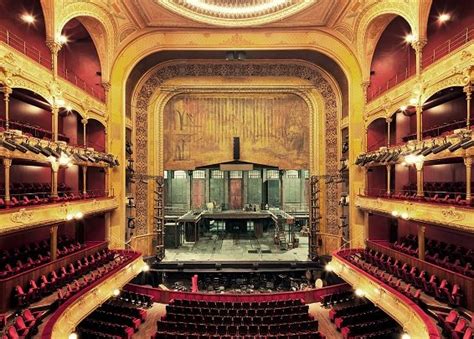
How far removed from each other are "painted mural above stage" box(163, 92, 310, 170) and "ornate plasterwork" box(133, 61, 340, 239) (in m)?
1.21

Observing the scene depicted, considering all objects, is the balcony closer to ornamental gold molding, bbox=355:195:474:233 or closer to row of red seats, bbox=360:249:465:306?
row of red seats, bbox=360:249:465:306

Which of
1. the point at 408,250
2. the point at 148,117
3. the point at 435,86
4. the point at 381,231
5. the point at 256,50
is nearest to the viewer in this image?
the point at 435,86

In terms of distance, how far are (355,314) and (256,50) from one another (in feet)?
45.0

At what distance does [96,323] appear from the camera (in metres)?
11.2

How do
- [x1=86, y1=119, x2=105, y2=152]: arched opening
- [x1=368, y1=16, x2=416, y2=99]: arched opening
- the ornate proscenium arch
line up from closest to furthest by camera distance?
[x1=368, y1=16, x2=416, y2=99]: arched opening
[x1=86, y1=119, x2=105, y2=152]: arched opening
the ornate proscenium arch

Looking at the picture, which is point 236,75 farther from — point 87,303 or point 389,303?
point 389,303

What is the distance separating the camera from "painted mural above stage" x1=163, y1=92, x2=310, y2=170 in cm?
2092

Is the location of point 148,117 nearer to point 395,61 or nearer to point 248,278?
point 248,278

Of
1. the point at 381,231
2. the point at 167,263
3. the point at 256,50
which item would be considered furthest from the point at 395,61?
the point at 167,263

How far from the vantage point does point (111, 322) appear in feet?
39.0

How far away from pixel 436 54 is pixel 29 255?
18.4m

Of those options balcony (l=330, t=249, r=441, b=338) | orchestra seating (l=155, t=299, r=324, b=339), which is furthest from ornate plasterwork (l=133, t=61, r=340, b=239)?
orchestra seating (l=155, t=299, r=324, b=339)

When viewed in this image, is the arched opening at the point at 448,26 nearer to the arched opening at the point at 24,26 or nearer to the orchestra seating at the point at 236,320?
the orchestra seating at the point at 236,320

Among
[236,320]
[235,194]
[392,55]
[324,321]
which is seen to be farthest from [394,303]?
[235,194]
